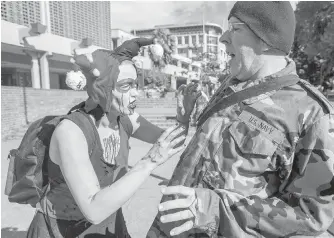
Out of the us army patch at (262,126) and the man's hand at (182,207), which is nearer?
the man's hand at (182,207)

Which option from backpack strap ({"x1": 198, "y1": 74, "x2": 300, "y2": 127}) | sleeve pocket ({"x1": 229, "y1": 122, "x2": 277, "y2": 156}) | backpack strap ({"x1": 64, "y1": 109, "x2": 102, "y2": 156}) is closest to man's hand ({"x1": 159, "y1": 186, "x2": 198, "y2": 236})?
sleeve pocket ({"x1": 229, "y1": 122, "x2": 277, "y2": 156})

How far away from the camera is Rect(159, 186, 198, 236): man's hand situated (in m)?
1.03

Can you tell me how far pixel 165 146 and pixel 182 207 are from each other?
0.47 m

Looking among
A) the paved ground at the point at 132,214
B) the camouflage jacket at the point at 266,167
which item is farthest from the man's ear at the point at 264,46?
the paved ground at the point at 132,214

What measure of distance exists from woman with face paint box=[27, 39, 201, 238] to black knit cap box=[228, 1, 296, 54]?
538mm

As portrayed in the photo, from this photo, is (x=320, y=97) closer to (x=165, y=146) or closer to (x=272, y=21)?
(x=272, y=21)

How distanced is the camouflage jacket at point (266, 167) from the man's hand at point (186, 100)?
324mm

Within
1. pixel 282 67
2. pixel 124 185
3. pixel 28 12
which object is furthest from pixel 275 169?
pixel 28 12

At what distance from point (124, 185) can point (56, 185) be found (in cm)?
62

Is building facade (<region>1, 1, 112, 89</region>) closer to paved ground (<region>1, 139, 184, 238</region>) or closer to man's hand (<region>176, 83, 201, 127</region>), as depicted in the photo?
paved ground (<region>1, 139, 184, 238</region>)

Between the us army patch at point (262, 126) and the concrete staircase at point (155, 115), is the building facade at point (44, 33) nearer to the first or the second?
the concrete staircase at point (155, 115)

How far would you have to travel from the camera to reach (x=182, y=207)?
1.04 metres

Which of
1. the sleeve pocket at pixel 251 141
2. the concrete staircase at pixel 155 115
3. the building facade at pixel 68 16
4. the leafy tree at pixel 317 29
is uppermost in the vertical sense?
the building facade at pixel 68 16

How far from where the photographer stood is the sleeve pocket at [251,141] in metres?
1.14
